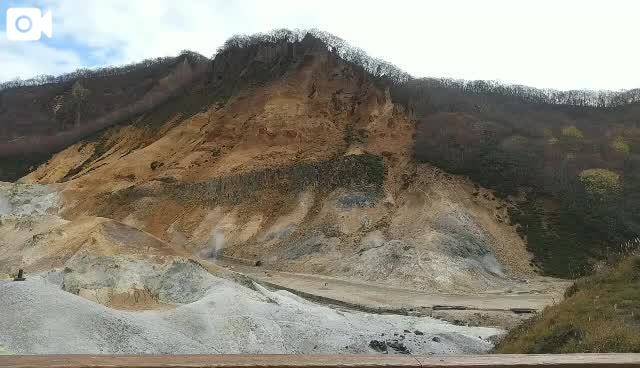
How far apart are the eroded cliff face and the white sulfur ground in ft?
47.1

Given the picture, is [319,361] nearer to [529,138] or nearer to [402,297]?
[402,297]

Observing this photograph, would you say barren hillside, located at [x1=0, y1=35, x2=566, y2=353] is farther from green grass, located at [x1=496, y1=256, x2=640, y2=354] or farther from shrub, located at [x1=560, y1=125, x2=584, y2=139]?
shrub, located at [x1=560, y1=125, x2=584, y2=139]

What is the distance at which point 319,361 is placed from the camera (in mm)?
3189

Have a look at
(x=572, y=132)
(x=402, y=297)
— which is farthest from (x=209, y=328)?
(x=572, y=132)

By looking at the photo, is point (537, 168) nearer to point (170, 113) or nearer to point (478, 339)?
point (478, 339)

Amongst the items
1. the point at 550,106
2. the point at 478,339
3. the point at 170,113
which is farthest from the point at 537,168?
the point at 170,113

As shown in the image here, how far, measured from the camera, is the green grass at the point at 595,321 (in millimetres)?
7957

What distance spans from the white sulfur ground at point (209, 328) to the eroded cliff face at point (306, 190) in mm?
14344

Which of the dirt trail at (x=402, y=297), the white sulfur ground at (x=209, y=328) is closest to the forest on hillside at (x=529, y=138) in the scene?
the dirt trail at (x=402, y=297)

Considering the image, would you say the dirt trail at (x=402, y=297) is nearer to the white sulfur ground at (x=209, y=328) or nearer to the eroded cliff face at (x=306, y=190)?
the eroded cliff face at (x=306, y=190)

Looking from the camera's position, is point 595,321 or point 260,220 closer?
point 595,321

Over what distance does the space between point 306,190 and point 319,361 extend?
42.1 meters

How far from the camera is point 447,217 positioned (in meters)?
39.2

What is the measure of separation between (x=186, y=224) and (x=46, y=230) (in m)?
14.0
